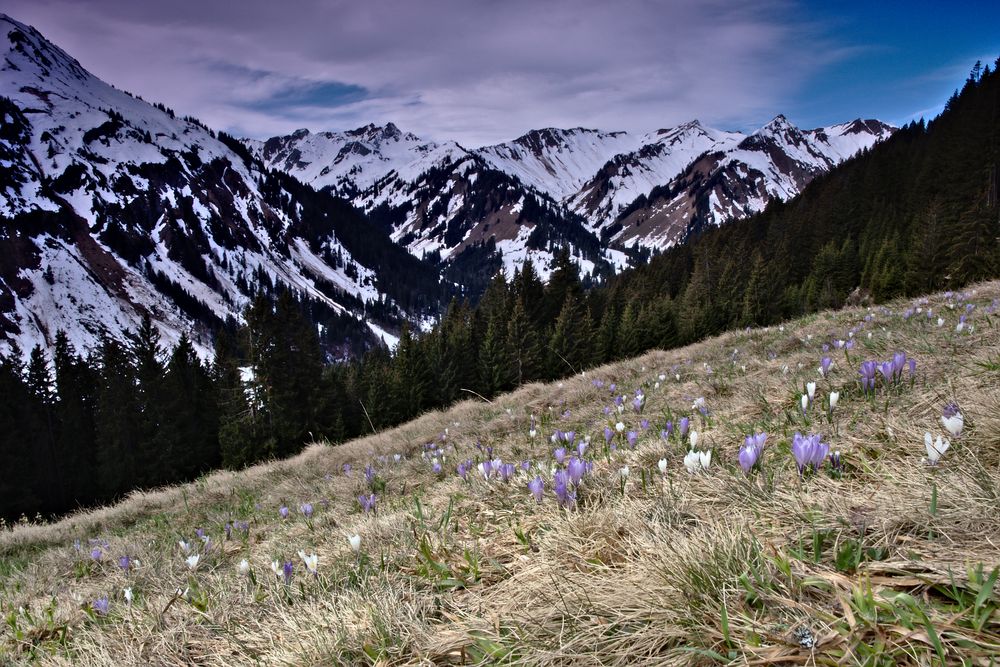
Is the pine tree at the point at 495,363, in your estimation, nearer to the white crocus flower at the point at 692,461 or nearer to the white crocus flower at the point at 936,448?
the white crocus flower at the point at 692,461

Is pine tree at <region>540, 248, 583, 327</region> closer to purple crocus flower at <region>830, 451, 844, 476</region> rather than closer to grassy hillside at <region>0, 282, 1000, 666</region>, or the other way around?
grassy hillside at <region>0, 282, 1000, 666</region>

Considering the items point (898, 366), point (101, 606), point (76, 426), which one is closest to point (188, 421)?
point (76, 426)

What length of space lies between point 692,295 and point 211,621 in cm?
6498

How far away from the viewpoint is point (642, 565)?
5.57ft

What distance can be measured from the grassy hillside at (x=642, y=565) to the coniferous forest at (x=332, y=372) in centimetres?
2469

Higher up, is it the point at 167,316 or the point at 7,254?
the point at 7,254

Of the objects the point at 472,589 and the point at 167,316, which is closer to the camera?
the point at 472,589

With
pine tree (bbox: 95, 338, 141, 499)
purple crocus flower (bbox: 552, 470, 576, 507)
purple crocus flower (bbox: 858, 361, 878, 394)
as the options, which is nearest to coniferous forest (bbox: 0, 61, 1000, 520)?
pine tree (bbox: 95, 338, 141, 499)

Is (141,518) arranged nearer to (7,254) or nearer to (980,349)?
(980,349)

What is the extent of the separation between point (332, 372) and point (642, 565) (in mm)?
53501

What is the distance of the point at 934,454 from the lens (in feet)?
6.10

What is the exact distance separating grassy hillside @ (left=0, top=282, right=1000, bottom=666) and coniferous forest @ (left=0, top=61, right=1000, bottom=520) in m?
24.7

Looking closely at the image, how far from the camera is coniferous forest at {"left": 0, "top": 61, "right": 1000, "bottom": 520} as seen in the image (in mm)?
34312

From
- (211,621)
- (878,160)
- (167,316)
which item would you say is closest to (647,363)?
(211,621)
